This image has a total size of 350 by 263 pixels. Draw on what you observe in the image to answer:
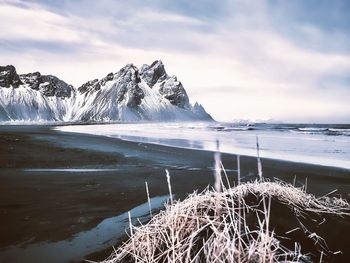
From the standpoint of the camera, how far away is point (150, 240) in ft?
12.6

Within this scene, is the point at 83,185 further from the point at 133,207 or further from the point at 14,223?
the point at 14,223

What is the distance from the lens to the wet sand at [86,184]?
5.85 meters

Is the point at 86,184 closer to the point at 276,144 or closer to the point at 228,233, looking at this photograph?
the point at 228,233

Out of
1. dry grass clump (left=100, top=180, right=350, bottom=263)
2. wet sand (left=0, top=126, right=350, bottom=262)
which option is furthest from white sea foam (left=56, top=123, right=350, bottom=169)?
wet sand (left=0, top=126, right=350, bottom=262)

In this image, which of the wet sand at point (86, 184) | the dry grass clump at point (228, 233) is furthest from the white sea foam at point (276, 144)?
the wet sand at point (86, 184)

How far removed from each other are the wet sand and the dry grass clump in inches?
25.3

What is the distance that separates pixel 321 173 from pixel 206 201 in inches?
371

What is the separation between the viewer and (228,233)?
11.3 feet

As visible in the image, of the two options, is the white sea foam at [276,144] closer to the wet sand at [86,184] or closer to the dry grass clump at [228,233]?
the dry grass clump at [228,233]

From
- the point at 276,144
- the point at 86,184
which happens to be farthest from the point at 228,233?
the point at 276,144

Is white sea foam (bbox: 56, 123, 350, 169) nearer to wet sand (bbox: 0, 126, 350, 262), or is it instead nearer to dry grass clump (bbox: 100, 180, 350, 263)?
dry grass clump (bbox: 100, 180, 350, 263)

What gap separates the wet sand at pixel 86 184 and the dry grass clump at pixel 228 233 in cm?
64

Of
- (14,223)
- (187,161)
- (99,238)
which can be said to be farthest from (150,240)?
(187,161)

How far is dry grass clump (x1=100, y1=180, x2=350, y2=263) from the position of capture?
129 inches
